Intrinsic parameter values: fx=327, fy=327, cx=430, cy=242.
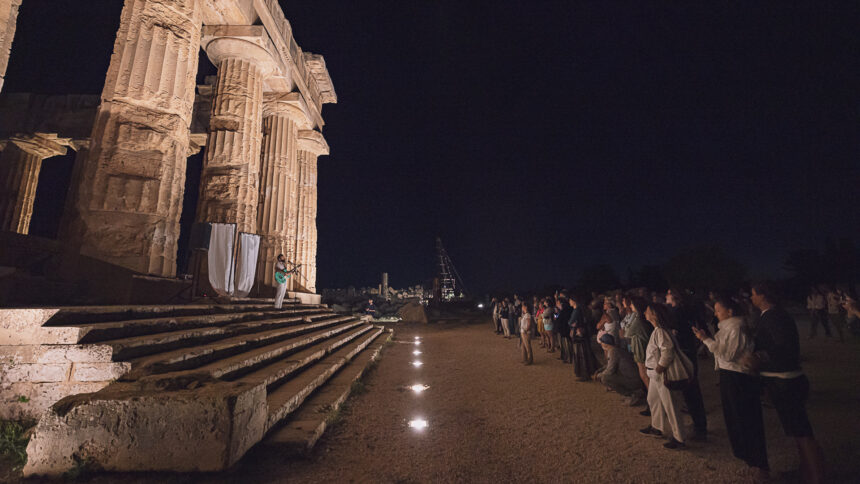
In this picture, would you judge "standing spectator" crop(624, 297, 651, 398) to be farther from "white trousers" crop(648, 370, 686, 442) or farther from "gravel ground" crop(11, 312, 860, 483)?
"white trousers" crop(648, 370, 686, 442)

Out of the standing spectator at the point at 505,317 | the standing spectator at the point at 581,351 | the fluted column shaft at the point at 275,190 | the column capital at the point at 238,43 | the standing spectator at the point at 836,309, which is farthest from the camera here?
the standing spectator at the point at 505,317

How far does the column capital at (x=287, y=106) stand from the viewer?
41.1 feet

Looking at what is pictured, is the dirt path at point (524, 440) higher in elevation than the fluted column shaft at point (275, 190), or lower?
lower

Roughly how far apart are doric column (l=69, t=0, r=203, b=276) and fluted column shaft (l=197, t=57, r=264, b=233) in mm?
2471

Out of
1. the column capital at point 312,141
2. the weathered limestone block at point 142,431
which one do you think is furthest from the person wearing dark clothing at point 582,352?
the column capital at point 312,141

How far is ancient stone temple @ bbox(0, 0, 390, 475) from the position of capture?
261cm

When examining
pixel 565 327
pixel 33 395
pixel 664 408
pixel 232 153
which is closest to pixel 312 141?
pixel 232 153

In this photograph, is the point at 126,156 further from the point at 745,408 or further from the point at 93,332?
the point at 745,408

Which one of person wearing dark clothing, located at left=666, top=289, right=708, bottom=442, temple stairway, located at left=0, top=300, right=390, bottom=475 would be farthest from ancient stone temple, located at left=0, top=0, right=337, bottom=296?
person wearing dark clothing, located at left=666, top=289, right=708, bottom=442

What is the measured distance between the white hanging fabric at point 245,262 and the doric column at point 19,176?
11948mm

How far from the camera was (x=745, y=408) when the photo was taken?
3.25 metres

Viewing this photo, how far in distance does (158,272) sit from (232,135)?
15.7 feet

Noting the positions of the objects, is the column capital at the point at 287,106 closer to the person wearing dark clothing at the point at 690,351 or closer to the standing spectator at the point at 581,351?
the standing spectator at the point at 581,351

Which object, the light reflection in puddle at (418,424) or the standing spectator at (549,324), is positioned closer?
the light reflection in puddle at (418,424)
